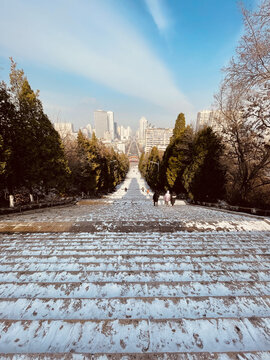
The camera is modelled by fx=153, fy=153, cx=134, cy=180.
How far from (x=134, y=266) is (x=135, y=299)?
35.0 inches

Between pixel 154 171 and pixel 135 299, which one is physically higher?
pixel 154 171

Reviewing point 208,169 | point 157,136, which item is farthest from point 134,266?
point 157,136

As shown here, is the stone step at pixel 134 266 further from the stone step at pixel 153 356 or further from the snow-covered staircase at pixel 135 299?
the stone step at pixel 153 356

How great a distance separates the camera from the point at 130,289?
239 centimetres

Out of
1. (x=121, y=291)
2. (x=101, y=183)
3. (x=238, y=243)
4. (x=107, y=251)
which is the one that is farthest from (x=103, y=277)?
(x=101, y=183)

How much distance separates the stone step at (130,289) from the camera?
7.54 ft

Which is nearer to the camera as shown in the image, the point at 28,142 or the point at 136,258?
the point at 136,258

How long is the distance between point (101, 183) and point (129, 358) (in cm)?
2140

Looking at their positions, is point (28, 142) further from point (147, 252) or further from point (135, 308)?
point (135, 308)

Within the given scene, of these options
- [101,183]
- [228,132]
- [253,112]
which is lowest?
[101,183]

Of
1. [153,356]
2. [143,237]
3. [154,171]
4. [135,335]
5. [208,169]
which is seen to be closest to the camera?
[153,356]

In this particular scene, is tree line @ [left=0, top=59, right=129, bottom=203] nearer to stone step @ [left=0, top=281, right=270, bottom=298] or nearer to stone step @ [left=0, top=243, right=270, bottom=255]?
stone step @ [left=0, top=243, right=270, bottom=255]

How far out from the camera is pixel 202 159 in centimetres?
1348

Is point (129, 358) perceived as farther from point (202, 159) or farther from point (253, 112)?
point (202, 159)
